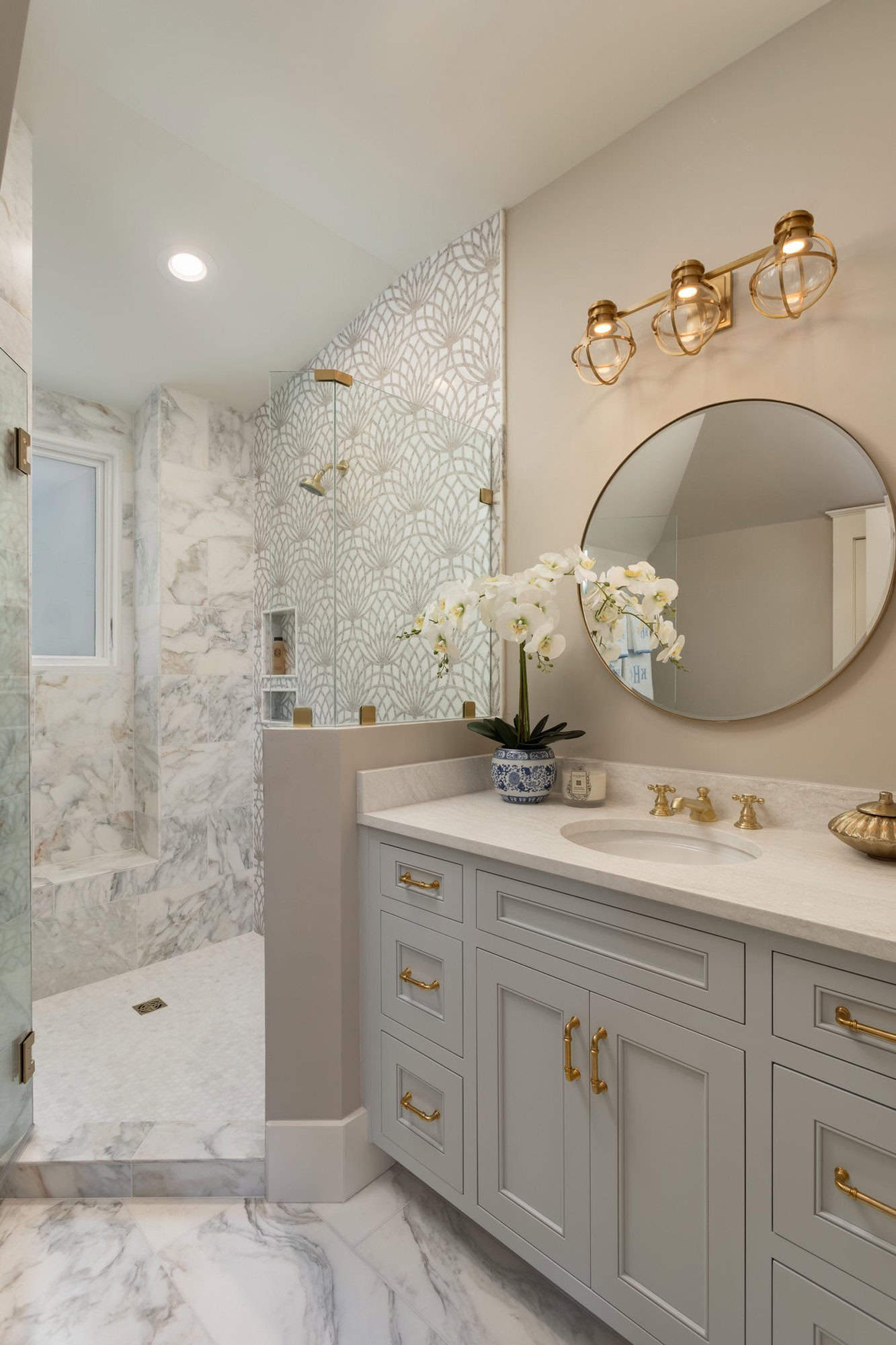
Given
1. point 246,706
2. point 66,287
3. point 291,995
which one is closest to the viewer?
point 291,995

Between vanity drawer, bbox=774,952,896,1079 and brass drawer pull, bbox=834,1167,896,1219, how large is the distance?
0.50 feet

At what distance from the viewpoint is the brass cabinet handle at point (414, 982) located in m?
1.45

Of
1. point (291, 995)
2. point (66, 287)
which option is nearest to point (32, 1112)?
point (291, 995)

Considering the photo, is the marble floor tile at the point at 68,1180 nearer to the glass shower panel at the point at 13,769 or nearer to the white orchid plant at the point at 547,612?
the glass shower panel at the point at 13,769

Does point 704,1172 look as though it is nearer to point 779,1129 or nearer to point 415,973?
point 779,1129

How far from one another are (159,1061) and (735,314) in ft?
8.77

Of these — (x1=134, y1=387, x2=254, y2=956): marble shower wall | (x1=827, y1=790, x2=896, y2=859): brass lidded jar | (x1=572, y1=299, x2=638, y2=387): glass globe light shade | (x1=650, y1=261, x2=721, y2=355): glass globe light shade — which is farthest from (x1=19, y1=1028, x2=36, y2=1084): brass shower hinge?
(x1=650, y1=261, x2=721, y2=355): glass globe light shade

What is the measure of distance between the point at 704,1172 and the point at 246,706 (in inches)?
109

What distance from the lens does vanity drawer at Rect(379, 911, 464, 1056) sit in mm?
1400

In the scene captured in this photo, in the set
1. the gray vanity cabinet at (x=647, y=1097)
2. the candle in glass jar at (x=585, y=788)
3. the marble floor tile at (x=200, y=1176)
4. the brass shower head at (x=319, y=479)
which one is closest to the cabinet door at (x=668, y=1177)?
the gray vanity cabinet at (x=647, y=1097)

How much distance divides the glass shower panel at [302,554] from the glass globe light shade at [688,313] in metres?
0.82

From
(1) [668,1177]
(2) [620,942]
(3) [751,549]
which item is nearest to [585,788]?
(2) [620,942]

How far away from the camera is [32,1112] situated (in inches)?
69.8

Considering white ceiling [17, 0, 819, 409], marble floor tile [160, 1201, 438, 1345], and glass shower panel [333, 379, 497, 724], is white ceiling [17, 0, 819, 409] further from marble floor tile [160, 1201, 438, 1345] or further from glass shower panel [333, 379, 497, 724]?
marble floor tile [160, 1201, 438, 1345]
